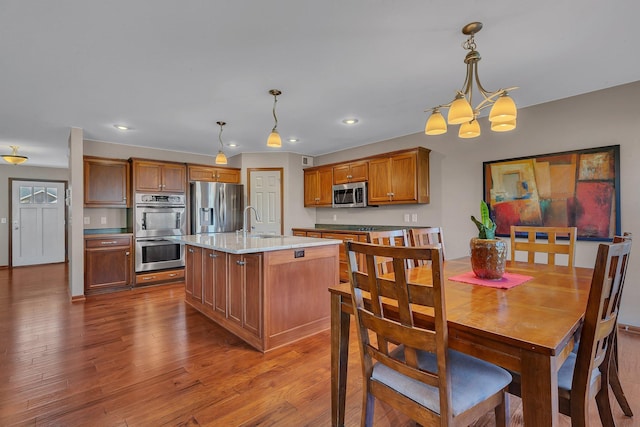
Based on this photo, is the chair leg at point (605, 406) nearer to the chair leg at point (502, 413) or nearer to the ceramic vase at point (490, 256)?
the chair leg at point (502, 413)

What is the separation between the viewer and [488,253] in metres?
1.63

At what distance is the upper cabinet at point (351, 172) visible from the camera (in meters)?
4.75

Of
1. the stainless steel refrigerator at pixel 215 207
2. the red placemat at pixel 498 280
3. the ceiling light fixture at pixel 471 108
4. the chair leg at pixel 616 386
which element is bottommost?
the chair leg at pixel 616 386

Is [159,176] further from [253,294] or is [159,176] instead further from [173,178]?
[253,294]

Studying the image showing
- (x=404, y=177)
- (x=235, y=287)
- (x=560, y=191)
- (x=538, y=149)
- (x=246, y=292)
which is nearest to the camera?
(x=246, y=292)

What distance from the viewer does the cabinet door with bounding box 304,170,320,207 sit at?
5617 mm

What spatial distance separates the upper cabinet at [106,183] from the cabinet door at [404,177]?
4.17 meters

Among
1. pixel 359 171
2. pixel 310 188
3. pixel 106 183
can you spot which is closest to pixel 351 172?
pixel 359 171

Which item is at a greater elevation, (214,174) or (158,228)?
(214,174)

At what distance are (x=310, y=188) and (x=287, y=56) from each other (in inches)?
140

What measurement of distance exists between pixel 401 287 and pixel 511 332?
376 millimetres

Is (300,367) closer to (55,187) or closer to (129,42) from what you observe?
(129,42)

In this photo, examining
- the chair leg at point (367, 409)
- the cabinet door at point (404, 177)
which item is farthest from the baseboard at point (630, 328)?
the chair leg at point (367, 409)

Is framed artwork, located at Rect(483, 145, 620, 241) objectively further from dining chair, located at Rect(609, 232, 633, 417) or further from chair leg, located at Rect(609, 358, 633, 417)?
chair leg, located at Rect(609, 358, 633, 417)
